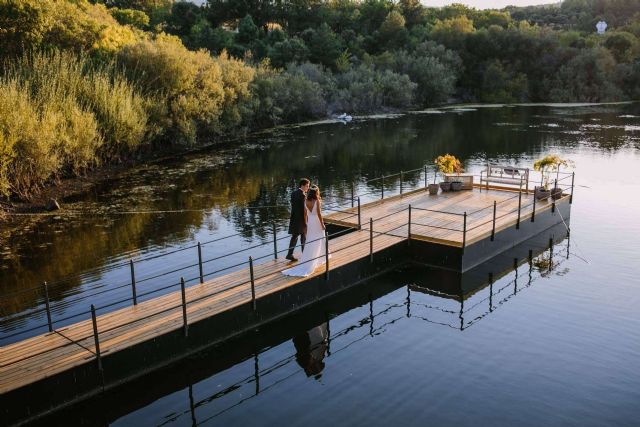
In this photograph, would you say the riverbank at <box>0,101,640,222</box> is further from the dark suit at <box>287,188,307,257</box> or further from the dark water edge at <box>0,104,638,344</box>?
the dark suit at <box>287,188,307,257</box>

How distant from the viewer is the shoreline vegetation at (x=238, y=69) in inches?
1290

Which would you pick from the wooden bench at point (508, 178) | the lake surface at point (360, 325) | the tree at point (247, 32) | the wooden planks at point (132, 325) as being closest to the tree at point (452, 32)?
the tree at point (247, 32)

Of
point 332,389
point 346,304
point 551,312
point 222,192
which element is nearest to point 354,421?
point 332,389

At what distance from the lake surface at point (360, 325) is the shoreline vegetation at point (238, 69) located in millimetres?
5033

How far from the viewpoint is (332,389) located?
12.5 meters

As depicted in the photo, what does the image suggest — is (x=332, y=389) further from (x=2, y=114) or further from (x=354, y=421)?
(x=2, y=114)

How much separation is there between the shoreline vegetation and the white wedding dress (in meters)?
17.1

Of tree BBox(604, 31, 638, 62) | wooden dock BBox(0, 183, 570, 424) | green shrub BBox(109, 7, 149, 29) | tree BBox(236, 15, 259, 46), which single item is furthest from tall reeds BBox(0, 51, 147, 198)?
Answer: tree BBox(604, 31, 638, 62)

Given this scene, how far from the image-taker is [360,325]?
51.8 ft

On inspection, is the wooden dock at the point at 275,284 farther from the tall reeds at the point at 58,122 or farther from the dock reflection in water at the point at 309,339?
the tall reeds at the point at 58,122

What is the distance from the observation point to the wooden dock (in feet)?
38.7

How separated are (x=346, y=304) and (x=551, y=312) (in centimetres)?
572

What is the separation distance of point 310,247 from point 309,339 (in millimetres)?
2522

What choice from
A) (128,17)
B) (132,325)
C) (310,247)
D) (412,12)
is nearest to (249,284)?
(310,247)
